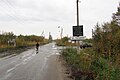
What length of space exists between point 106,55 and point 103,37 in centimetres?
126

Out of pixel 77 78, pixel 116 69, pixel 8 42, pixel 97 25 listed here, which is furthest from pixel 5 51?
pixel 116 69

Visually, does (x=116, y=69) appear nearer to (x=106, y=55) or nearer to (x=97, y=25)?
(x=106, y=55)

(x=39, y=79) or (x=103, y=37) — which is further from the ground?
(x=103, y=37)

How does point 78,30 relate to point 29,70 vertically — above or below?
above

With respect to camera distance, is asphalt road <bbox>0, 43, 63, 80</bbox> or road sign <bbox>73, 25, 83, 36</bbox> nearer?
asphalt road <bbox>0, 43, 63, 80</bbox>

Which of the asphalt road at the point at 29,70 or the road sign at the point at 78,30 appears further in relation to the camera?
the road sign at the point at 78,30

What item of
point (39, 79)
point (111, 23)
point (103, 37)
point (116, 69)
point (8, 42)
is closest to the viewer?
point (116, 69)

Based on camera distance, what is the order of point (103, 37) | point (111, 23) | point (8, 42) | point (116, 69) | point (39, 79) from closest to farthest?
point (116, 69) < point (39, 79) < point (103, 37) < point (111, 23) < point (8, 42)

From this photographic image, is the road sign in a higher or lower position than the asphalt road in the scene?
higher

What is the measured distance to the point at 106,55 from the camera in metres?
17.9

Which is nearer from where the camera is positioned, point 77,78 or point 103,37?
point 77,78

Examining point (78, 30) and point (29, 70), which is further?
point (78, 30)

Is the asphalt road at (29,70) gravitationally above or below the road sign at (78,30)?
below

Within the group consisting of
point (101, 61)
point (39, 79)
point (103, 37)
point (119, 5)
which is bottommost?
point (39, 79)
